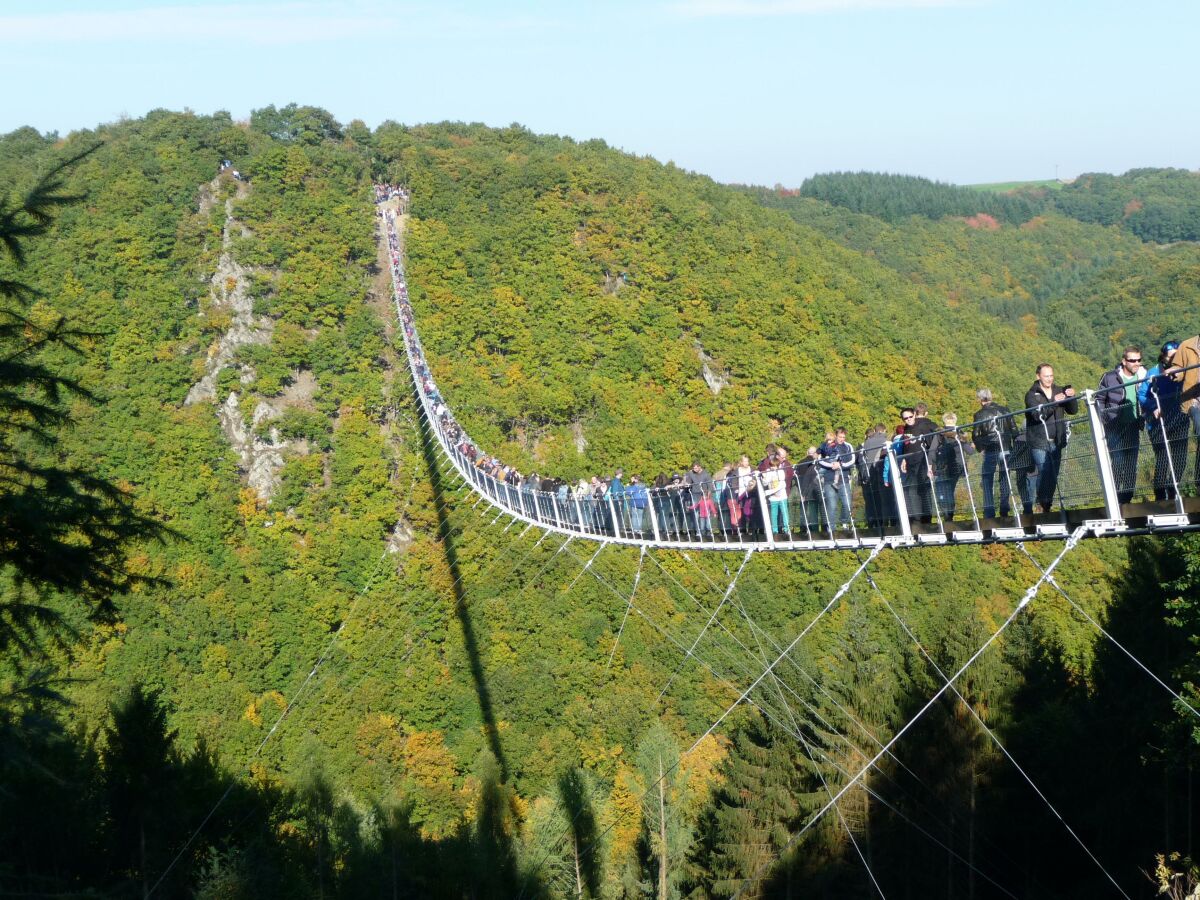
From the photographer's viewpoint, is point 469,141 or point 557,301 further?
point 469,141

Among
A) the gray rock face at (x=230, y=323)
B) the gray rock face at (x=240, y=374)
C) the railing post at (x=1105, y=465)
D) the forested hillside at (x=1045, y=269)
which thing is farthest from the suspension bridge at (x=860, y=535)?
the forested hillside at (x=1045, y=269)

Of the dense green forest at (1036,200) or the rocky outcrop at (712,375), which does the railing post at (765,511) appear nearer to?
the rocky outcrop at (712,375)

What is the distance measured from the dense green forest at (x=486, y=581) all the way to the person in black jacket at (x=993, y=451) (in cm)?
445

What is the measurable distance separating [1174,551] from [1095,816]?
4229mm

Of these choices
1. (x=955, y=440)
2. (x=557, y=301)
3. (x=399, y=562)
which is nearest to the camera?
(x=955, y=440)

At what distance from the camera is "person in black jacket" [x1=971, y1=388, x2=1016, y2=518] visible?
8.01 meters

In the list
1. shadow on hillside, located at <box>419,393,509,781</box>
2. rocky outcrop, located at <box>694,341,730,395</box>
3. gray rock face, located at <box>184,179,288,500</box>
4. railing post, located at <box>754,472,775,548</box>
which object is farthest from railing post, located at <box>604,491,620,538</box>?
rocky outcrop, located at <box>694,341,730,395</box>

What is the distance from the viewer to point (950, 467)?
880 cm

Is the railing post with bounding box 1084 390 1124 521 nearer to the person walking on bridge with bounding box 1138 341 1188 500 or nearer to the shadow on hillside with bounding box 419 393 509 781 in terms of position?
the person walking on bridge with bounding box 1138 341 1188 500

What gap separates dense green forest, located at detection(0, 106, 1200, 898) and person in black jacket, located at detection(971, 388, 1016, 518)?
445 cm

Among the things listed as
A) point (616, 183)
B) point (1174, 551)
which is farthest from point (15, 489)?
point (616, 183)

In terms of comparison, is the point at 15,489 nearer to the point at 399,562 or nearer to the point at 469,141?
the point at 399,562

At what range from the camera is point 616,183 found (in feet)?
298

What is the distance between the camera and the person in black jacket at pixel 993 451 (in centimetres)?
801
